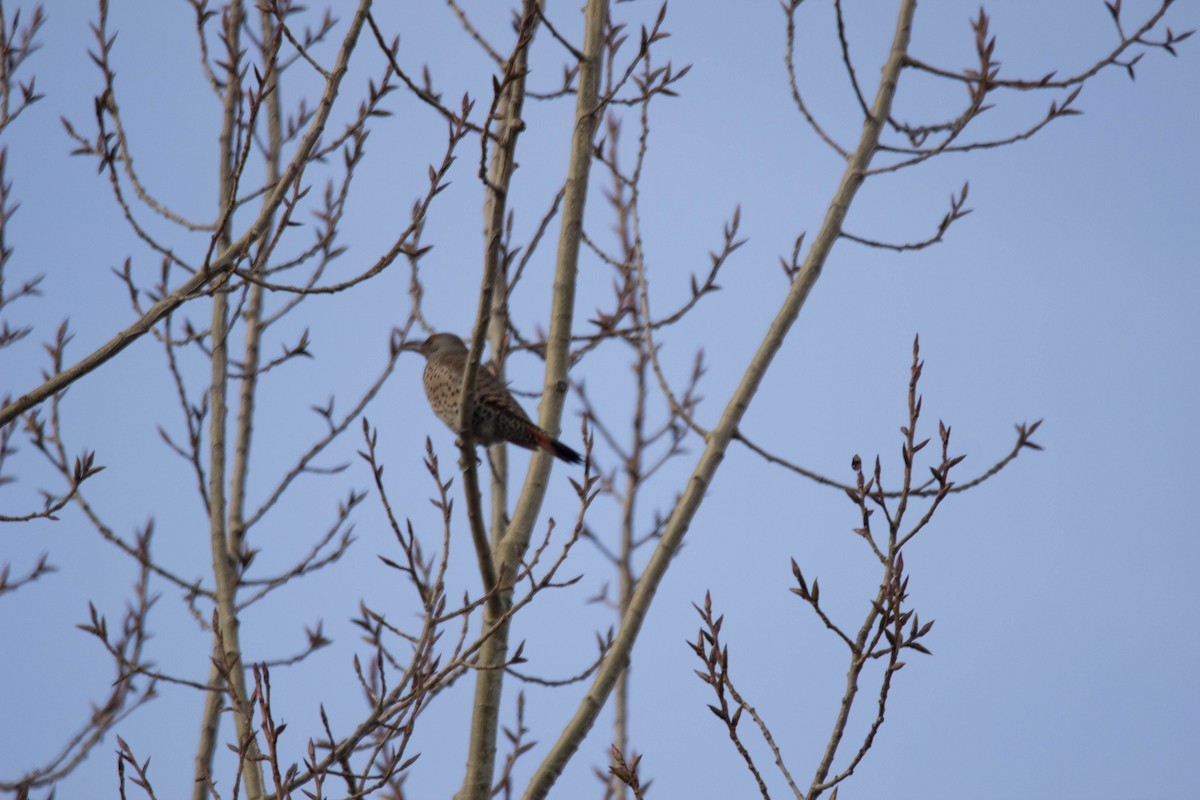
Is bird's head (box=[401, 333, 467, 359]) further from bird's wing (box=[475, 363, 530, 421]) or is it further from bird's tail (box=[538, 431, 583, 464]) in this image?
bird's tail (box=[538, 431, 583, 464])

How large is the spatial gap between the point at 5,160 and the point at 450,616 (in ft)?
10.9

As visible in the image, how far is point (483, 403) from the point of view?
5445 mm

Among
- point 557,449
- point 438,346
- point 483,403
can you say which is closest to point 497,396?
point 483,403

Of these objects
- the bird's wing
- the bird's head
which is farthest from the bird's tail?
the bird's head

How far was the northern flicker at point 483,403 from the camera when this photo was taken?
460 centimetres

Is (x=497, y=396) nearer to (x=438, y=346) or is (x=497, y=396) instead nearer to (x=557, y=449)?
(x=557, y=449)

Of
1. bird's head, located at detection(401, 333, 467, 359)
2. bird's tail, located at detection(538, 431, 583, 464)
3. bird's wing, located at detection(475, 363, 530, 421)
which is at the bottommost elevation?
bird's tail, located at detection(538, 431, 583, 464)

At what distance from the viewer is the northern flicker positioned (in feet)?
15.1

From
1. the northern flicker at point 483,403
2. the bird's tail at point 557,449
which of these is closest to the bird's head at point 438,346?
the northern flicker at point 483,403

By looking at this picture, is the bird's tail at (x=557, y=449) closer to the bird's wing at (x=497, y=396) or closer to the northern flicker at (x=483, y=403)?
the northern flicker at (x=483, y=403)

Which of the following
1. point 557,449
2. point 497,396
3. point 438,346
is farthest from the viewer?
point 438,346

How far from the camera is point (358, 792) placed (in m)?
2.78

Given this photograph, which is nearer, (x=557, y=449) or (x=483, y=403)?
(x=557, y=449)

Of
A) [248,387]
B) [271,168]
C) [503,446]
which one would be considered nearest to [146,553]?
[248,387]
